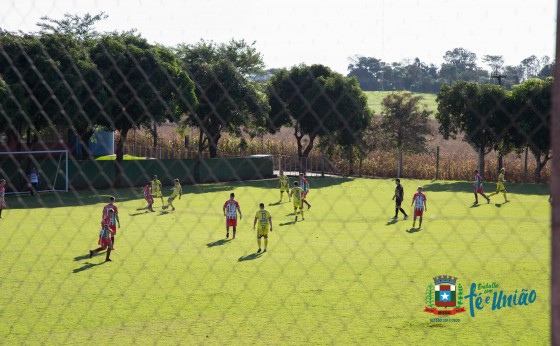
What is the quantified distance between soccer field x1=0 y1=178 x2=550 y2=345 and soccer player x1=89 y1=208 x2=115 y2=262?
0.27m

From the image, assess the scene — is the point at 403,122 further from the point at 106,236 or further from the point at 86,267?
the point at 86,267

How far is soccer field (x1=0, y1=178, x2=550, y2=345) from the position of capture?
1212 centimetres

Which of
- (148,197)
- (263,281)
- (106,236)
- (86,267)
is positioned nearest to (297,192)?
(148,197)

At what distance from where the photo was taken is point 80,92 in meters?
30.2

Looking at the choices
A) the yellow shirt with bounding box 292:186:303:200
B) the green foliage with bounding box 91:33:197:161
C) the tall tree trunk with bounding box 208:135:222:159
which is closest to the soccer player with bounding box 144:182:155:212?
the green foliage with bounding box 91:33:197:161

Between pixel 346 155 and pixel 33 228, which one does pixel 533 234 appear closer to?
pixel 346 155

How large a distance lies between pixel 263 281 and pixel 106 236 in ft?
15.7

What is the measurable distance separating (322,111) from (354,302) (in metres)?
27.0

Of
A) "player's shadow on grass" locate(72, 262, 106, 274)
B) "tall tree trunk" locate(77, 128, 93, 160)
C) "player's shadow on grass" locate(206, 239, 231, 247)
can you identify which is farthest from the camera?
"player's shadow on grass" locate(206, 239, 231, 247)

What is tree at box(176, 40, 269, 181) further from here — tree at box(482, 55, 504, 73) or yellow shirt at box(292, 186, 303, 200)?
tree at box(482, 55, 504, 73)

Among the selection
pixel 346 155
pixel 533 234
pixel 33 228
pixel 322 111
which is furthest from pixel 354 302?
pixel 322 111

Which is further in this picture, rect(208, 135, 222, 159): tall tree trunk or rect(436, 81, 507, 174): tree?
rect(208, 135, 222, 159): tall tree trunk

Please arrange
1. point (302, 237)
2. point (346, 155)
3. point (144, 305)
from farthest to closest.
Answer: point (346, 155)
point (302, 237)
point (144, 305)

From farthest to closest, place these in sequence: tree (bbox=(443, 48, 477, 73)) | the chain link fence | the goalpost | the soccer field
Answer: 1. the goalpost
2. the soccer field
3. the chain link fence
4. tree (bbox=(443, 48, 477, 73))
